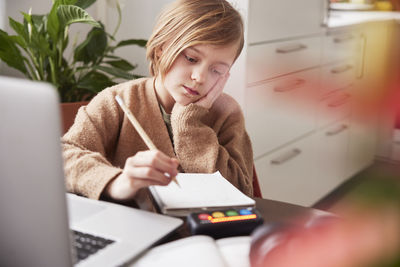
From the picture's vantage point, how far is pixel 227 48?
0.97 m

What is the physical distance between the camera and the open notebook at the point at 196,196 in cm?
63

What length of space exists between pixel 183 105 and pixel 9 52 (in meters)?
0.70

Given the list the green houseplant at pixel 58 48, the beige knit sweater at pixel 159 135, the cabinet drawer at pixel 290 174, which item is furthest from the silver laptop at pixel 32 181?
the cabinet drawer at pixel 290 174

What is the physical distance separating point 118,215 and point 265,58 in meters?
1.27

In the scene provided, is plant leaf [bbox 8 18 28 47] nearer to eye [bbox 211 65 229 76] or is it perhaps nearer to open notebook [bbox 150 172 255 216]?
eye [bbox 211 65 229 76]

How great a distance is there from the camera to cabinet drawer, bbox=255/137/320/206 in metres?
1.93

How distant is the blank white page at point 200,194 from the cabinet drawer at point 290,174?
1119 millimetres

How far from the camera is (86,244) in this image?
501 millimetres

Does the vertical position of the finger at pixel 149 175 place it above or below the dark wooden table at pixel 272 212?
above

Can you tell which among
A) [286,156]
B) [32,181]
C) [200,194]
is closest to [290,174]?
[286,156]

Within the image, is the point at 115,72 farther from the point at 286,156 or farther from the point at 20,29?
the point at 286,156

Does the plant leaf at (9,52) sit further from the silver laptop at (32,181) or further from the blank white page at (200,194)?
the silver laptop at (32,181)

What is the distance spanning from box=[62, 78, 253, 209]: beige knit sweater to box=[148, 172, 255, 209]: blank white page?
6.7 inches

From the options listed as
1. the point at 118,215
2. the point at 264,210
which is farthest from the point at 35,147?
the point at 264,210
